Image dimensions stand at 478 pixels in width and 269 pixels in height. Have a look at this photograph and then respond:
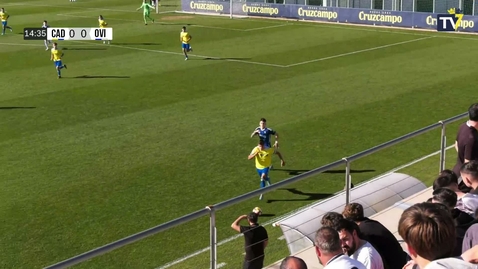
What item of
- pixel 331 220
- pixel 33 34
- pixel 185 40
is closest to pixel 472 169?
pixel 331 220

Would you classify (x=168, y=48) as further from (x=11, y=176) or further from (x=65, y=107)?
(x=11, y=176)

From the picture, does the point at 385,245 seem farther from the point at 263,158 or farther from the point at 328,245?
the point at 263,158

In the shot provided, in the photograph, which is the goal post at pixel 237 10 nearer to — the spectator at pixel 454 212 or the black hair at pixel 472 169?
the black hair at pixel 472 169

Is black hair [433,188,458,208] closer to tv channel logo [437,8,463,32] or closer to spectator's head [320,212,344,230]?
spectator's head [320,212,344,230]

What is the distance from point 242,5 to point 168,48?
1563 cm

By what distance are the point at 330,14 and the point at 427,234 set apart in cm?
4287

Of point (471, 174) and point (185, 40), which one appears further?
point (185, 40)

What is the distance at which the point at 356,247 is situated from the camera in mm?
6172

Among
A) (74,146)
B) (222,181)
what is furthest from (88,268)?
(74,146)

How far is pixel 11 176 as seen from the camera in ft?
53.9

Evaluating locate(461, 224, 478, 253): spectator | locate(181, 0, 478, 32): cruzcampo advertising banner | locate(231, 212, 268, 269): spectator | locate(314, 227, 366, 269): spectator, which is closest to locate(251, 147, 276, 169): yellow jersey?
locate(231, 212, 268, 269): spectator

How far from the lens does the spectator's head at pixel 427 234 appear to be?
4.36 meters

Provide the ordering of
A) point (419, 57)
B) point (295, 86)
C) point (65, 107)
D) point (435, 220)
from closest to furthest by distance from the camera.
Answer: point (435, 220)
point (65, 107)
point (295, 86)
point (419, 57)

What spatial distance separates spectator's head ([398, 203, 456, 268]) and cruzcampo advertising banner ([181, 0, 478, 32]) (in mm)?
37345
